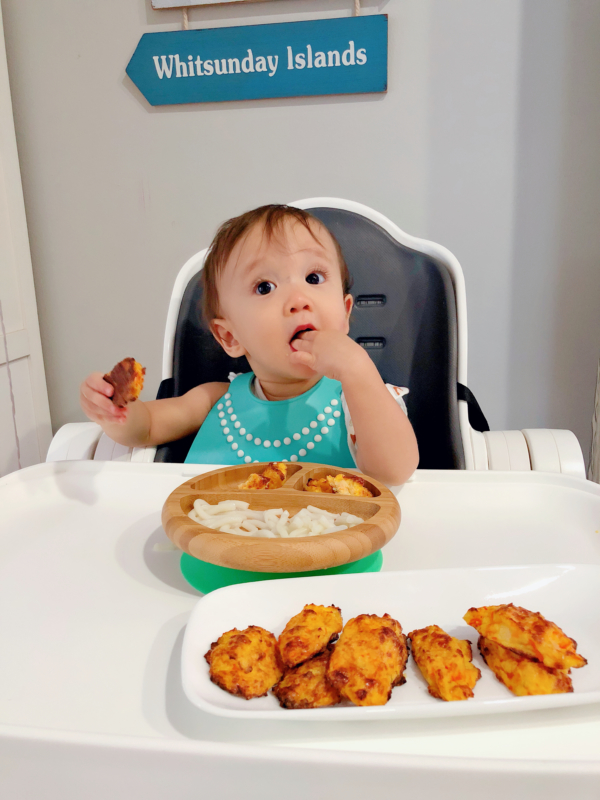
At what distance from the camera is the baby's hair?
100 centimetres

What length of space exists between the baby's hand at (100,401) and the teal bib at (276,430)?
202 millimetres

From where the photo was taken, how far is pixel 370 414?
81cm

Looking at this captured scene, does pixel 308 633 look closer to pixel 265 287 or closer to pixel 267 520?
pixel 267 520

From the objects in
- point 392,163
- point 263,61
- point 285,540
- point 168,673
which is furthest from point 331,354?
point 263,61

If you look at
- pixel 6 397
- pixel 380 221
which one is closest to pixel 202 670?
pixel 380 221

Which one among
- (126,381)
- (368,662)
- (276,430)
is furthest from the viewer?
(276,430)

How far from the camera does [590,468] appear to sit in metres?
1.76

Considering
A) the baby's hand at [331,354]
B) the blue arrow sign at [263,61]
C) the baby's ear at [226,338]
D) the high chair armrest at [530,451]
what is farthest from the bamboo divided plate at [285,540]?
the blue arrow sign at [263,61]

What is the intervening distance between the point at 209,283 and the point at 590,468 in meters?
1.33

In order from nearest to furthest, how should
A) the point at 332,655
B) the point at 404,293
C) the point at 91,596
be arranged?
1. the point at 332,655
2. the point at 91,596
3. the point at 404,293

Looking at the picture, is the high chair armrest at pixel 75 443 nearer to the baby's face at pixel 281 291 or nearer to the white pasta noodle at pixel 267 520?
the baby's face at pixel 281 291

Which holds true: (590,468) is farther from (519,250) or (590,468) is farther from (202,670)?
(202,670)

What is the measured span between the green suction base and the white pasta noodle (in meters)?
0.03

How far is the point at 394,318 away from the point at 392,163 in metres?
0.89
